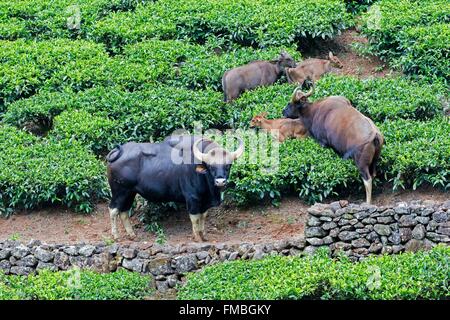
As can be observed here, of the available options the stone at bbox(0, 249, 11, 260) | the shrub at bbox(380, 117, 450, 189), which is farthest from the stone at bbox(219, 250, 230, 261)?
the shrub at bbox(380, 117, 450, 189)

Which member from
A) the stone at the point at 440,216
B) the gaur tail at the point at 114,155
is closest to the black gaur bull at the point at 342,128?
the stone at the point at 440,216

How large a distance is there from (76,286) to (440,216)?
5722 millimetres

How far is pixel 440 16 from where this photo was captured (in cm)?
3569

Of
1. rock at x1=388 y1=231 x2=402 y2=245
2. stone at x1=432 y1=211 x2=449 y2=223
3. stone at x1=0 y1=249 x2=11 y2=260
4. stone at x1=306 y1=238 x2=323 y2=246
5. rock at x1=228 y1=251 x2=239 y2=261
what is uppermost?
stone at x1=432 y1=211 x2=449 y2=223

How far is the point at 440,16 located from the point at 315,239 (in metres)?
9.44

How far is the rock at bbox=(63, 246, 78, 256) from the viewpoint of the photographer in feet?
92.2

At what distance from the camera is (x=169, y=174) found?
2930 cm

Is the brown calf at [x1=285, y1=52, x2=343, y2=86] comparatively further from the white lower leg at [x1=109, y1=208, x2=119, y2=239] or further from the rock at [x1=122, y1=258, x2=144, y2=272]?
the rock at [x1=122, y1=258, x2=144, y2=272]

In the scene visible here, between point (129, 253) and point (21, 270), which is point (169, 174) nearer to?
point (129, 253)

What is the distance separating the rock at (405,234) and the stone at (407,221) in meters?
0.08

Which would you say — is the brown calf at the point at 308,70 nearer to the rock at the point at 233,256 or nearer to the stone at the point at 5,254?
the rock at the point at 233,256

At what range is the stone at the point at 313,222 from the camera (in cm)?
2772

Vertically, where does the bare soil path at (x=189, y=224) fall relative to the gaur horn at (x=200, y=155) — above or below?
below

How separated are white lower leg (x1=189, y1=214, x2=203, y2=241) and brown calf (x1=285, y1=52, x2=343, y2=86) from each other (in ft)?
17.3
